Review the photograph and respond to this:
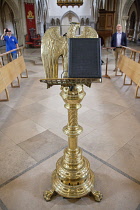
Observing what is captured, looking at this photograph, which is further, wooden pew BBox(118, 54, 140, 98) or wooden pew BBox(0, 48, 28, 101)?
wooden pew BBox(118, 54, 140, 98)

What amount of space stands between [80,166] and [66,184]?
20 cm

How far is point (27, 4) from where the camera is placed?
12531 mm

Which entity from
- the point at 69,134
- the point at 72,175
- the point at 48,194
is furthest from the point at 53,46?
the point at 48,194

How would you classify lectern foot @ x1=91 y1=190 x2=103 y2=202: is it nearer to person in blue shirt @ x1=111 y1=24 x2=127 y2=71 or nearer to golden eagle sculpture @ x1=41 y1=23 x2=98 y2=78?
golden eagle sculpture @ x1=41 y1=23 x2=98 y2=78

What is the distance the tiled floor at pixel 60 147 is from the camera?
1.58 metres

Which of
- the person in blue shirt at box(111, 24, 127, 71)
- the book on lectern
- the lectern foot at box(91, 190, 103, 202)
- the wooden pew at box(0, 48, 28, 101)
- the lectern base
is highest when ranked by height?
the person in blue shirt at box(111, 24, 127, 71)

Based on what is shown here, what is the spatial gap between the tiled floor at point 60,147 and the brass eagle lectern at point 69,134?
12 centimetres

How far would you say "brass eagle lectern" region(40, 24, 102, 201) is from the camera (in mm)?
1194

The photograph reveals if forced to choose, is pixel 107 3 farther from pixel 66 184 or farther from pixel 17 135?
pixel 66 184

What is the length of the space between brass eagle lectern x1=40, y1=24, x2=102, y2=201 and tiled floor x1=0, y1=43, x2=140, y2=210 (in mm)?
121

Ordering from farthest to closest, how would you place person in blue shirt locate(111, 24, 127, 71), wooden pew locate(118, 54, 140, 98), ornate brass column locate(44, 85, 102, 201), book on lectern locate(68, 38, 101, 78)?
person in blue shirt locate(111, 24, 127, 71) → wooden pew locate(118, 54, 140, 98) → ornate brass column locate(44, 85, 102, 201) → book on lectern locate(68, 38, 101, 78)

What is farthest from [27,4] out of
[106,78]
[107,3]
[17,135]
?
[17,135]

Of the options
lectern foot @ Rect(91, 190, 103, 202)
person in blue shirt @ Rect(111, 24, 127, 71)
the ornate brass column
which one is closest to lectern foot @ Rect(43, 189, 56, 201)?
the ornate brass column

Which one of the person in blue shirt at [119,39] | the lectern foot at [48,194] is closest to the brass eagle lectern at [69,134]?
the lectern foot at [48,194]
